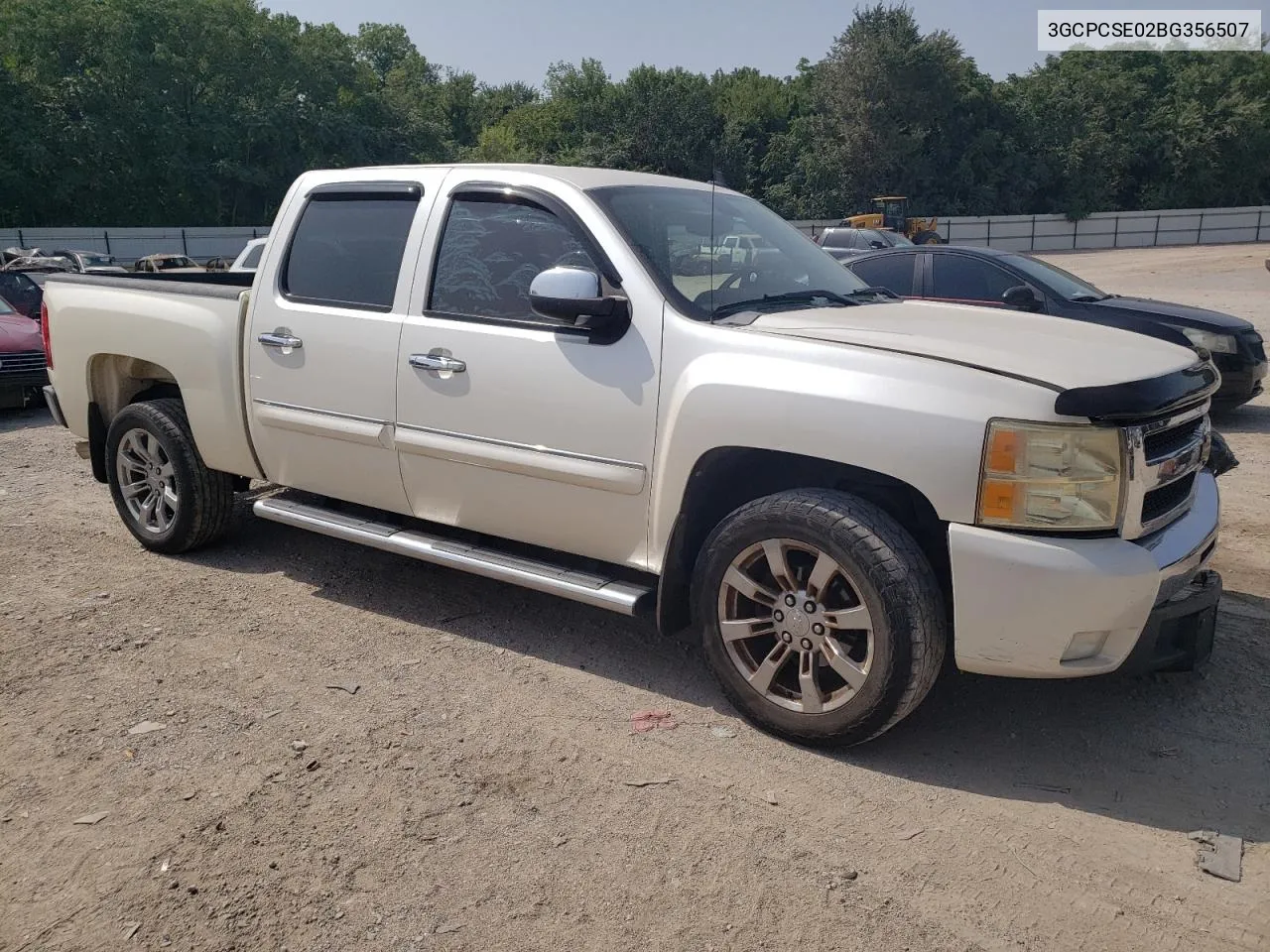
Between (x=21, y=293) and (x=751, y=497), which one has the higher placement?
(x=21, y=293)

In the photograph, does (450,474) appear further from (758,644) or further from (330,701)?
(758,644)

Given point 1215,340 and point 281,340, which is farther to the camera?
point 1215,340

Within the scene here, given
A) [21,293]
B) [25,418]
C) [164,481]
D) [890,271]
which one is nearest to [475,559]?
[164,481]

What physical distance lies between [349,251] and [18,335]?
8.22m

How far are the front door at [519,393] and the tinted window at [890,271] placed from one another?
593 cm

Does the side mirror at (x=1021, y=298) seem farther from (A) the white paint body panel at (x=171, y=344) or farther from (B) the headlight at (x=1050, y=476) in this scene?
(A) the white paint body panel at (x=171, y=344)

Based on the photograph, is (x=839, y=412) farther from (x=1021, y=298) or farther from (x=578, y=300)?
(x=1021, y=298)

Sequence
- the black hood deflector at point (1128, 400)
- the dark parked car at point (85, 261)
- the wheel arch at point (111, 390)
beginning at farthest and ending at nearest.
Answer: the dark parked car at point (85, 261), the wheel arch at point (111, 390), the black hood deflector at point (1128, 400)

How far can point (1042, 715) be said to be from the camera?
12.6ft

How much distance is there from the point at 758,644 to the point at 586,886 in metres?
1.17

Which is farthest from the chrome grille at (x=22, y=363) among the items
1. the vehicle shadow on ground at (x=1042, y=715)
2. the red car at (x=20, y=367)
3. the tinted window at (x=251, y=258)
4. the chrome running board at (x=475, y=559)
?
the vehicle shadow on ground at (x=1042, y=715)

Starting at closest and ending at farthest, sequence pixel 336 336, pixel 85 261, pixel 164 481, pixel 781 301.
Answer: pixel 781 301 < pixel 336 336 < pixel 164 481 < pixel 85 261

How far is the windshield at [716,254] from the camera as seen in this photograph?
395 cm

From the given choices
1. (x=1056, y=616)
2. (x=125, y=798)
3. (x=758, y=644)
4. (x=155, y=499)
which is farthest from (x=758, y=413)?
(x=155, y=499)
